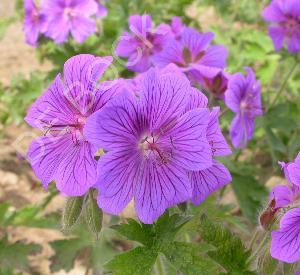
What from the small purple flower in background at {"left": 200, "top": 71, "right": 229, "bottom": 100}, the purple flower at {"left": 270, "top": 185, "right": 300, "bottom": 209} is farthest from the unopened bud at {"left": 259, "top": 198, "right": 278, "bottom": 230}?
the small purple flower in background at {"left": 200, "top": 71, "right": 229, "bottom": 100}

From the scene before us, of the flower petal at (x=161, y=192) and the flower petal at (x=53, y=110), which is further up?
the flower petal at (x=53, y=110)

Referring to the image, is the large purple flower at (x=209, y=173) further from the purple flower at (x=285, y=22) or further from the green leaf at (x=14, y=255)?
the purple flower at (x=285, y=22)

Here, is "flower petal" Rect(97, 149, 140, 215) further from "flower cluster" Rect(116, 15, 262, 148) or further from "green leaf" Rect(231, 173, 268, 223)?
"green leaf" Rect(231, 173, 268, 223)

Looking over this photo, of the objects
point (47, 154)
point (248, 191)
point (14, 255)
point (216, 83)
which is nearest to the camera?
point (47, 154)

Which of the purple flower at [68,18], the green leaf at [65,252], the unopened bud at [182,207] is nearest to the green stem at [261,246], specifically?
the unopened bud at [182,207]

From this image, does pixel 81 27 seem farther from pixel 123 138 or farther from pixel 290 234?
pixel 290 234

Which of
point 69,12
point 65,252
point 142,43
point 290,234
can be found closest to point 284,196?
point 290,234

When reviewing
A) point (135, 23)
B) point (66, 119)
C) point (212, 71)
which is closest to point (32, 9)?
point (135, 23)
